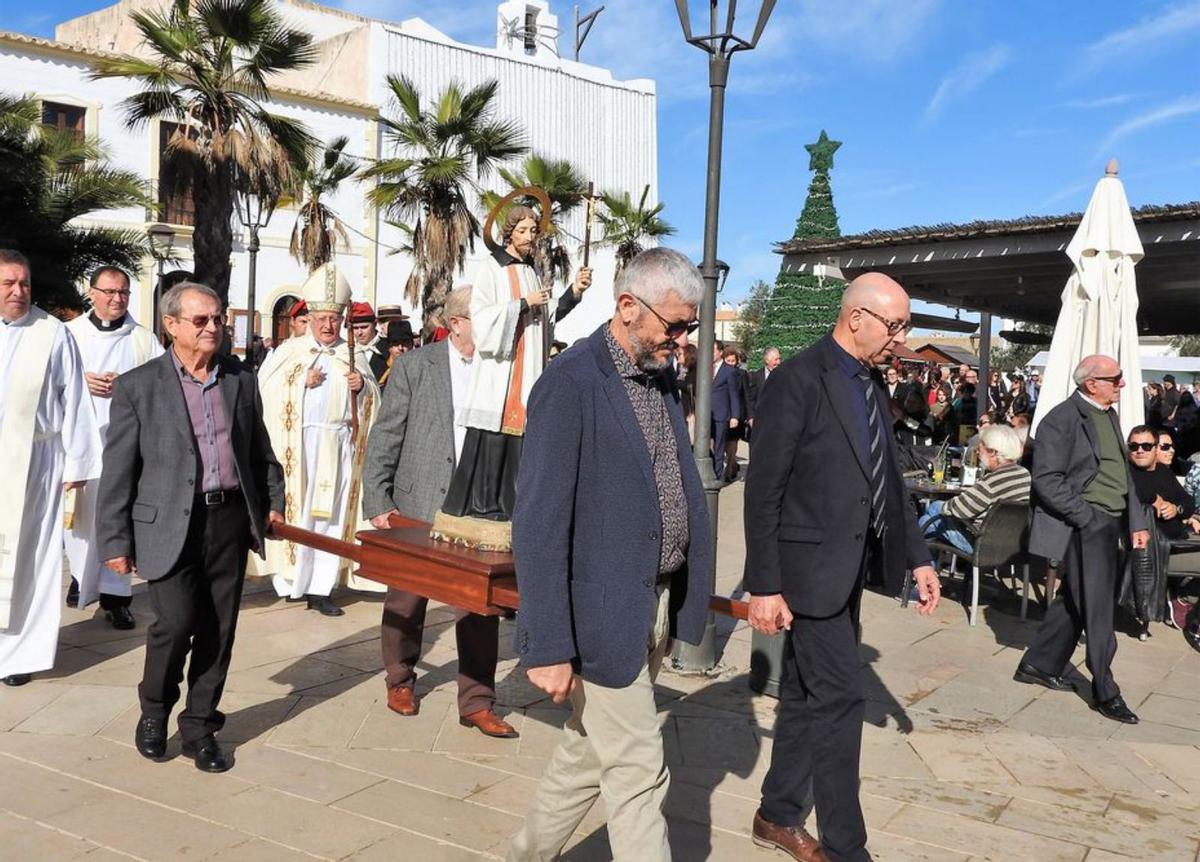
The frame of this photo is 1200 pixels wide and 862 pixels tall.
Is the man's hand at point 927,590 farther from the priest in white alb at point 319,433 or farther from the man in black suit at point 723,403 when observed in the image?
the man in black suit at point 723,403

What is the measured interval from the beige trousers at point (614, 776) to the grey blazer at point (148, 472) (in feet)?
6.19

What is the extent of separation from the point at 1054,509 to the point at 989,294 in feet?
33.3

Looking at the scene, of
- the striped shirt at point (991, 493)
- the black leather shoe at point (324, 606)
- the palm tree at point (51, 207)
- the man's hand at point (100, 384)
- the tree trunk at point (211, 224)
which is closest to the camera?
the man's hand at point (100, 384)

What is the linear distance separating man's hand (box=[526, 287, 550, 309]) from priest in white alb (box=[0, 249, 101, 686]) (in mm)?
2594

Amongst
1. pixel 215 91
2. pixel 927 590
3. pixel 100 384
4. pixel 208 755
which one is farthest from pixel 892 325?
pixel 215 91

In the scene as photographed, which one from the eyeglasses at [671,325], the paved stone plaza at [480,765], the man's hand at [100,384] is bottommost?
the paved stone plaza at [480,765]

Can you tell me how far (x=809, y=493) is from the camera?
357 centimetres

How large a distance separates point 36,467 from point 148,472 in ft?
5.38

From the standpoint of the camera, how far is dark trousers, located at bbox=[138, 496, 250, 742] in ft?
13.9

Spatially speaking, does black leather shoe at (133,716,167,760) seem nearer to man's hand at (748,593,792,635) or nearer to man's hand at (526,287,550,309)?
man's hand at (526,287,550,309)

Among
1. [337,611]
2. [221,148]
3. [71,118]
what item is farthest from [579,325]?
[337,611]

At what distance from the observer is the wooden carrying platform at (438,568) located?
3.66 m

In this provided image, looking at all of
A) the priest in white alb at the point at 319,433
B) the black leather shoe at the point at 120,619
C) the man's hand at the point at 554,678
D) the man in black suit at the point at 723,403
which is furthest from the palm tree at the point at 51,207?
the man's hand at the point at 554,678

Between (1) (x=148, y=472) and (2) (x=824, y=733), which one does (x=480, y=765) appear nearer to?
(2) (x=824, y=733)
